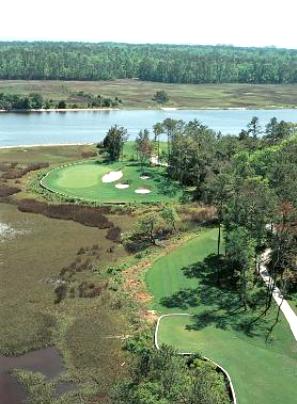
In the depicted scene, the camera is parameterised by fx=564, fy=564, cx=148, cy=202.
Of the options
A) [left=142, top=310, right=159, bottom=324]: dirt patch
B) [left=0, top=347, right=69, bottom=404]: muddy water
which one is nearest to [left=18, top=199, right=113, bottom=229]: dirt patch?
[left=142, top=310, right=159, bottom=324]: dirt patch

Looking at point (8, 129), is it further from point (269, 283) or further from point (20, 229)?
point (269, 283)

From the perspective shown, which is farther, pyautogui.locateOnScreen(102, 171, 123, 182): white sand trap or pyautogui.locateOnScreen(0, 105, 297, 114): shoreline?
pyautogui.locateOnScreen(0, 105, 297, 114): shoreline

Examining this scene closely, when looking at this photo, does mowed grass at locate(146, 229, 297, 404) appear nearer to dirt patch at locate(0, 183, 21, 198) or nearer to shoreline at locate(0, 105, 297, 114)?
dirt patch at locate(0, 183, 21, 198)

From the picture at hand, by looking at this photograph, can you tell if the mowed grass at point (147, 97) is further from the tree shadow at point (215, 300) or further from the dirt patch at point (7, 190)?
the tree shadow at point (215, 300)

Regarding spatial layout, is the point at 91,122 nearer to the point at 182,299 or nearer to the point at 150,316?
the point at 182,299

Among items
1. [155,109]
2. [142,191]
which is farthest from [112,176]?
[155,109]

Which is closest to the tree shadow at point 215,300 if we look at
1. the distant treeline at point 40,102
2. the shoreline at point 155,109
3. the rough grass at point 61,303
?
the rough grass at point 61,303

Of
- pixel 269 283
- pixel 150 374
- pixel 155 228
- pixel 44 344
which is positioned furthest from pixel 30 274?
pixel 150 374
